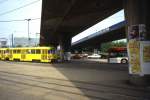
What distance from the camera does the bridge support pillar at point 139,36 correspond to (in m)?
14.6

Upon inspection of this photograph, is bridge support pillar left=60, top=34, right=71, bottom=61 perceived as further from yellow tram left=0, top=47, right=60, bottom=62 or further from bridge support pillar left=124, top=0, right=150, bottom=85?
bridge support pillar left=124, top=0, right=150, bottom=85

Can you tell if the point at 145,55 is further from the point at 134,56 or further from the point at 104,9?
the point at 104,9

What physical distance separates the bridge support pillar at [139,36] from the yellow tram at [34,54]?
28631mm

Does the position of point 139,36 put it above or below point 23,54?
above

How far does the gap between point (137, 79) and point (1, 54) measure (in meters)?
45.2

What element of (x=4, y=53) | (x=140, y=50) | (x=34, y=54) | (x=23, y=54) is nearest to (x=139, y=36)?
(x=140, y=50)

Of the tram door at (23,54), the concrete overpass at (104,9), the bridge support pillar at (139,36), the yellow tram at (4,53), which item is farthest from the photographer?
the yellow tram at (4,53)

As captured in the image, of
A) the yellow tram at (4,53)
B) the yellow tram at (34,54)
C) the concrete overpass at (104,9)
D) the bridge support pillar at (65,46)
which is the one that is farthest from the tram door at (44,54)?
the yellow tram at (4,53)

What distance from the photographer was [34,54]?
146ft

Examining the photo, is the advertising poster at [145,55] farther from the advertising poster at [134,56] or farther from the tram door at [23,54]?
the tram door at [23,54]

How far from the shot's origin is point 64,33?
2131 inches

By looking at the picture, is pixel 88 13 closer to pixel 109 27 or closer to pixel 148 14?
pixel 148 14

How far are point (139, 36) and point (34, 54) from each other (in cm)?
3149

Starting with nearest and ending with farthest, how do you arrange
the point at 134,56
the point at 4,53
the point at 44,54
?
the point at 134,56 → the point at 44,54 → the point at 4,53
